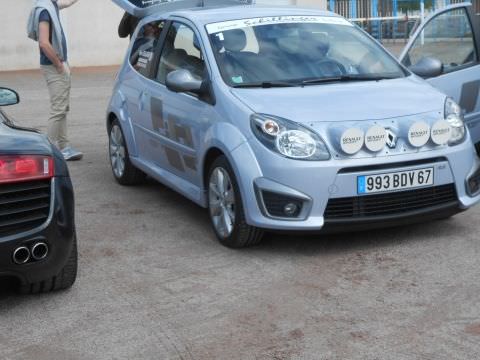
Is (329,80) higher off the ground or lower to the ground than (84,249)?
higher

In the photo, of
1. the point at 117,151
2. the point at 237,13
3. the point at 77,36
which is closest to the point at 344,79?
the point at 237,13

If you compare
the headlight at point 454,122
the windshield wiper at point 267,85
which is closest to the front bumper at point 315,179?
the headlight at point 454,122

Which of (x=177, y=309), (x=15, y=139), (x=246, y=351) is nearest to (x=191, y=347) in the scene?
(x=246, y=351)

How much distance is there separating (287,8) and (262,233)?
2236 mm

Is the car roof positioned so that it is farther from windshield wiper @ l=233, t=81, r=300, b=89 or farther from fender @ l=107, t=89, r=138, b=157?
fender @ l=107, t=89, r=138, b=157

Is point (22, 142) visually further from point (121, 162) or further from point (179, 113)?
point (121, 162)

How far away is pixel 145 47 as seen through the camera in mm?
8125

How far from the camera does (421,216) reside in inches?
238

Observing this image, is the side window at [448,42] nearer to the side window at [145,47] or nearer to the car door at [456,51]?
the car door at [456,51]

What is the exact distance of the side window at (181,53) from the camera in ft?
22.8

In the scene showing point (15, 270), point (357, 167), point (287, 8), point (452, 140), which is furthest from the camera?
point (287, 8)

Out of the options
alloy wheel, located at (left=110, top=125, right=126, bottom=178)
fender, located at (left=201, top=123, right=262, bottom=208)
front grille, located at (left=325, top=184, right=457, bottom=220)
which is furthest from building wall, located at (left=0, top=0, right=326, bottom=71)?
front grille, located at (left=325, top=184, right=457, bottom=220)

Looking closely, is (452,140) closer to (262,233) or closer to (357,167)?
(357,167)

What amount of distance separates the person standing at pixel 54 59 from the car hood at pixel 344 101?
3.91m
